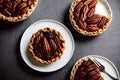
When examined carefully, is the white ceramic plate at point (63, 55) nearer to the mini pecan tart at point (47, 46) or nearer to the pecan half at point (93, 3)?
the mini pecan tart at point (47, 46)

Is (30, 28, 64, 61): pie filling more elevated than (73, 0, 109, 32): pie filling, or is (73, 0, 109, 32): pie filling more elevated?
(73, 0, 109, 32): pie filling

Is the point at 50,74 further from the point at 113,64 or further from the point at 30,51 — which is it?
the point at 113,64

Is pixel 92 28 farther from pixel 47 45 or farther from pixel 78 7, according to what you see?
pixel 47 45

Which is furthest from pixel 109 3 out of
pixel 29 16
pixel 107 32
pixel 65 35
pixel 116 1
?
pixel 29 16

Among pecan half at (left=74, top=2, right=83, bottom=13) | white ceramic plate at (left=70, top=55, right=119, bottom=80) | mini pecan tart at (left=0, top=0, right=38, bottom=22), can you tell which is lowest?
white ceramic plate at (left=70, top=55, right=119, bottom=80)

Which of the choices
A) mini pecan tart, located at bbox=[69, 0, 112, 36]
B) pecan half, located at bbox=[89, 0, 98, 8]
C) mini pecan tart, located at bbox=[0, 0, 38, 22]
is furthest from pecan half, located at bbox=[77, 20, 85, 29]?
mini pecan tart, located at bbox=[0, 0, 38, 22]

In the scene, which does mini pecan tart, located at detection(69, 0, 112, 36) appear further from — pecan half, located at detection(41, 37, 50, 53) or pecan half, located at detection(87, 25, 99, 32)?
pecan half, located at detection(41, 37, 50, 53)
